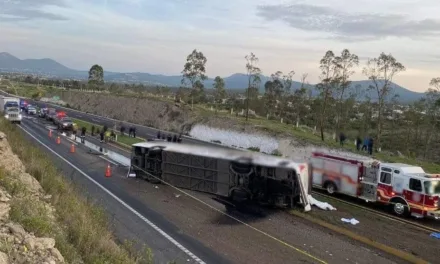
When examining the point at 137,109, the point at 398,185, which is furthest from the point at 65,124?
the point at 398,185

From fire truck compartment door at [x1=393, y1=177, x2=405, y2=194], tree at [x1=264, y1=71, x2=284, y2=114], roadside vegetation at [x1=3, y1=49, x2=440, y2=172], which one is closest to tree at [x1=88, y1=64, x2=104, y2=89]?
roadside vegetation at [x1=3, y1=49, x2=440, y2=172]

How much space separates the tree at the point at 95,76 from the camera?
11245 cm

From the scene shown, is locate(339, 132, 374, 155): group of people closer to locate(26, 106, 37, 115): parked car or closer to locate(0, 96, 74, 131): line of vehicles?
locate(0, 96, 74, 131): line of vehicles

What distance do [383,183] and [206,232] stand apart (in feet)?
32.5

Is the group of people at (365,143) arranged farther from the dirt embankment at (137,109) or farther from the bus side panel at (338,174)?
the dirt embankment at (137,109)

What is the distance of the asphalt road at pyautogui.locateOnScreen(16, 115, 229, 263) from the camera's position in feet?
46.0

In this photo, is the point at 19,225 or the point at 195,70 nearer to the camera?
the point at 19,225

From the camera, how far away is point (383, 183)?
20891 mm

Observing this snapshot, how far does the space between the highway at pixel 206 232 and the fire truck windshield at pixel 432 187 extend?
19.0ft

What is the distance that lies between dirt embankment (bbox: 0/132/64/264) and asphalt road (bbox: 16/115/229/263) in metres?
3.50

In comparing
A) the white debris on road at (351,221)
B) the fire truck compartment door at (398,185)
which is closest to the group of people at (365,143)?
Answer: the fire truck compartment door at (398,185)

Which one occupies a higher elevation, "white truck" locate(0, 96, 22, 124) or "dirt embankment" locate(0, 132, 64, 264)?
"dirt embankment" locate(0, 132, 64, 264)

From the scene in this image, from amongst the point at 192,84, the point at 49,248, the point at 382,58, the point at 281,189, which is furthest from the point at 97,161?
the point at 192,84

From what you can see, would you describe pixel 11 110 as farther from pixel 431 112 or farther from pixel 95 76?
pixel 95 76
